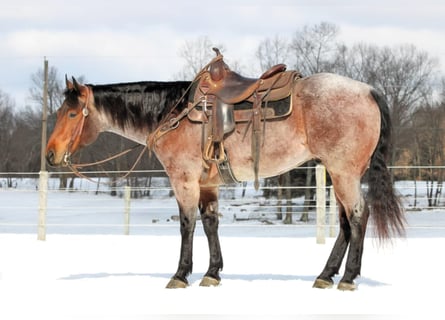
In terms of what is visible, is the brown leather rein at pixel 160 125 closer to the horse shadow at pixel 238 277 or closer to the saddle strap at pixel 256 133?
the saddle strap at pixel 256 133

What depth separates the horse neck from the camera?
15.1ft

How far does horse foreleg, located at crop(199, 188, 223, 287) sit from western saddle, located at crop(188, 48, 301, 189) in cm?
30

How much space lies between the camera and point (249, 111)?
164 inches

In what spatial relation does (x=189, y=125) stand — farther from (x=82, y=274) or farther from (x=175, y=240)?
(x=175, y=240)

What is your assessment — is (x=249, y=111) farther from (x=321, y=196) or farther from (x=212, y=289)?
(x=321, y=196)

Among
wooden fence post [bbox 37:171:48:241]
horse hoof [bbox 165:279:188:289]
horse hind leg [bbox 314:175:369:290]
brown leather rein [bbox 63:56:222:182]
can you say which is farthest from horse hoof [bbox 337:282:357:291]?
wooden fence post [bbox 37:171:48:241]

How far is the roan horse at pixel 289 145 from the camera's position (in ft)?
13.1

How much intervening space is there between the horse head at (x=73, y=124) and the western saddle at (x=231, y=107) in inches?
35.5

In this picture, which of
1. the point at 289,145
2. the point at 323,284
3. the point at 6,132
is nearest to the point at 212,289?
the point at 323,284

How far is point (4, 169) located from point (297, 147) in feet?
115

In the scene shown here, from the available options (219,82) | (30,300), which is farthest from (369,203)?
(30,300)

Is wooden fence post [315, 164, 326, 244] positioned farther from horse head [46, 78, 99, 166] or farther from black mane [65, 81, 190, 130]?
horse head [46, 78, 99, 166]

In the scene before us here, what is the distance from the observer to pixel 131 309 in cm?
341

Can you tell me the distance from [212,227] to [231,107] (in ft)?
3.18
